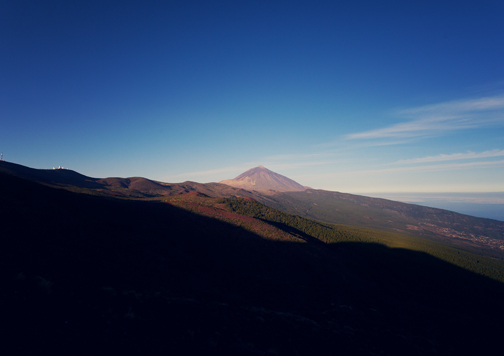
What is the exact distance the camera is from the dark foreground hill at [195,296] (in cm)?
1276

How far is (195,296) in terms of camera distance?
2167cm

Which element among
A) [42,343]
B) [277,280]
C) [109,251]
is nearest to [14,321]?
[42,343]

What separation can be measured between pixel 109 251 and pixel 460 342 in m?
51.2

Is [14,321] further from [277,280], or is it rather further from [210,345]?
[277,280]

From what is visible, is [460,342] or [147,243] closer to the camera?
[460,342]

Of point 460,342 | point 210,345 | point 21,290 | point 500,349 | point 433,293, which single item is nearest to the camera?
point 21,290

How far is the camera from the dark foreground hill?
12758 mm

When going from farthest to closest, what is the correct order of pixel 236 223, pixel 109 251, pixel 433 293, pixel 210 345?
pixel 236 223, pixel 433 293, pixel 109 251, pixel 210 345

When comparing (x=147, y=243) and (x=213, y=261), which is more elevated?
(x=147, y=243)

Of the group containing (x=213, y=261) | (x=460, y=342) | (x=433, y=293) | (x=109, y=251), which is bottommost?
(x=433, y=293)

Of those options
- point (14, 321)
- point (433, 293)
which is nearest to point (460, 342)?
point (433, 293)

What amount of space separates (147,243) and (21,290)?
23.1 meters

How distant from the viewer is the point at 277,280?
131ft

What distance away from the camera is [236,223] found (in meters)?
64.9
